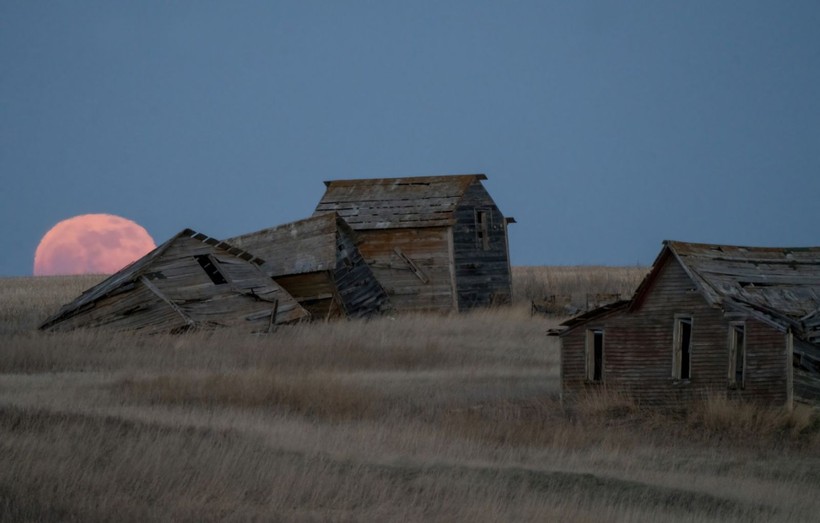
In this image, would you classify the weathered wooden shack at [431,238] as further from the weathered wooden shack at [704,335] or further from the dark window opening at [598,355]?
the weathered wooden shack at [704,335]

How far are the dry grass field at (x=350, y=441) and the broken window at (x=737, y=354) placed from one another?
0.73 meters

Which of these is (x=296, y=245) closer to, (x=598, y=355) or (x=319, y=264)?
(x=319, y=264)

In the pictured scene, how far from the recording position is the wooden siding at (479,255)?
42812 mm

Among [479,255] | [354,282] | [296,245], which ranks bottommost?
[354,282]

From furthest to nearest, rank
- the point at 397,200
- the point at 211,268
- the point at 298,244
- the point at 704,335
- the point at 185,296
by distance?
the point at 397,200
the point at 298,244
the point at 211,268
the point at 185,296
the point at 704,335

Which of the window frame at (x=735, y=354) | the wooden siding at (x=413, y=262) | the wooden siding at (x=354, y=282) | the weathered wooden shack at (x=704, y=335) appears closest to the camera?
the weathered wooden shack at (x=704, y=335)

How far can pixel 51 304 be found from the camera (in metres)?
44.3

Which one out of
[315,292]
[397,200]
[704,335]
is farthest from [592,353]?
[397,200]

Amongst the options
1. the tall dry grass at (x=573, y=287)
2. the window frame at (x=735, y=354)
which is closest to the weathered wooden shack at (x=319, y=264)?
the tall dry grass at (x=573, y=287)

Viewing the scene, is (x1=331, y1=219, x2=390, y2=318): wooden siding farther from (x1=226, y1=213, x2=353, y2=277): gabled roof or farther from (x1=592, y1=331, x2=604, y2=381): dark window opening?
(x1=592, y1=331, x2=604, y2=381): dark window opening

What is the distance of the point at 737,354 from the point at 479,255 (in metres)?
22.8

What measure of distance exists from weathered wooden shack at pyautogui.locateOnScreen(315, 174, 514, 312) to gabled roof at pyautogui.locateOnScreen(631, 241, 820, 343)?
18732 mm

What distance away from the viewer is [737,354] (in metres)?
20.8

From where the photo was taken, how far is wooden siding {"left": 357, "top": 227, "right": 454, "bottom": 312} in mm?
41781
